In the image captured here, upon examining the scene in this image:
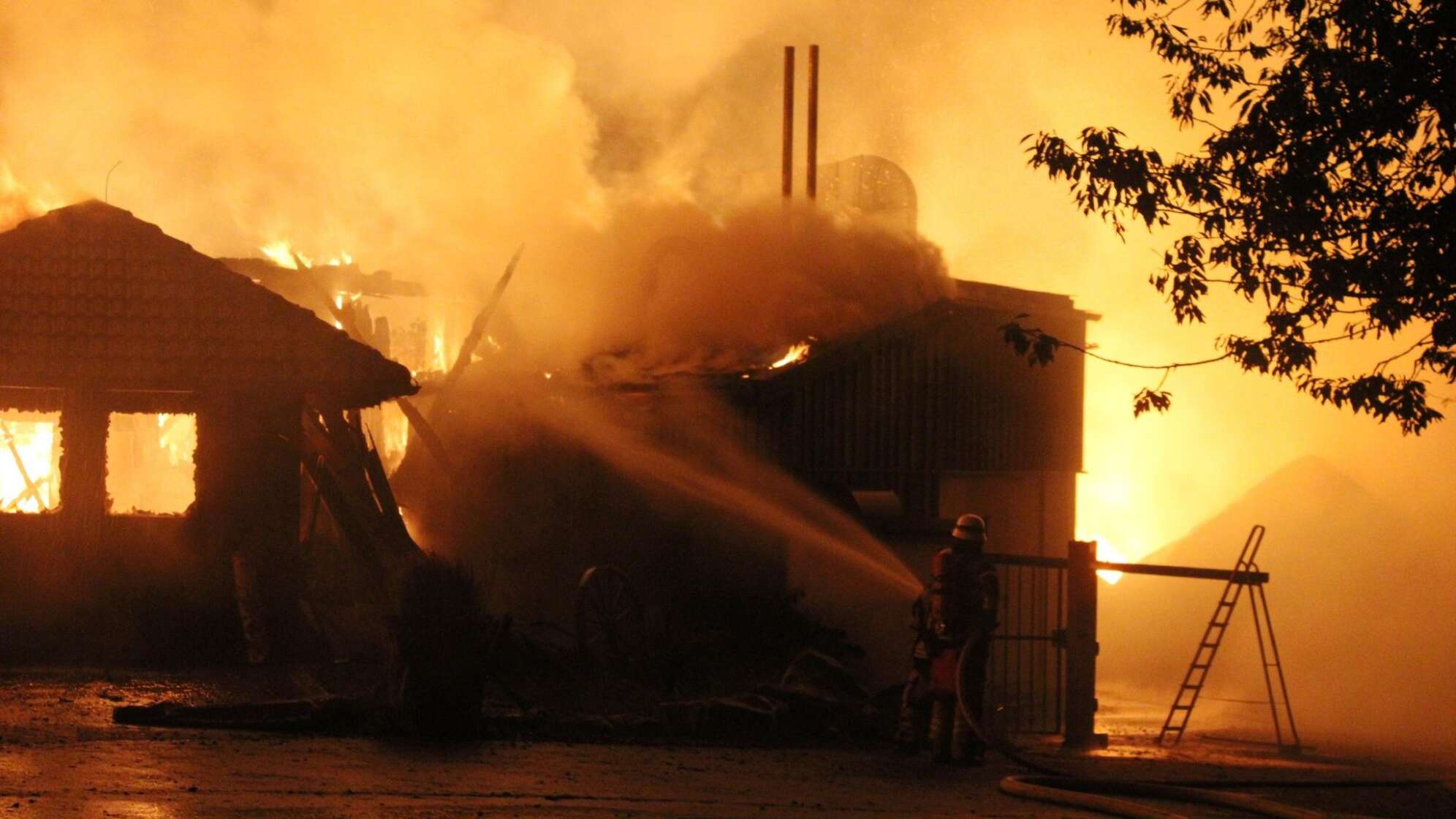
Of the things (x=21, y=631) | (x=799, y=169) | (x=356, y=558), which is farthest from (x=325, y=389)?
(x=799, y=169)

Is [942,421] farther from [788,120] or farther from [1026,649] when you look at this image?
[788,120]

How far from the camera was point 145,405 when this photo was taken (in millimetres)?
14664

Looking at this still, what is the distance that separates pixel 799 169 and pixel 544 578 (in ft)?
44.0

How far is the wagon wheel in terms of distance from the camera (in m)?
15.3

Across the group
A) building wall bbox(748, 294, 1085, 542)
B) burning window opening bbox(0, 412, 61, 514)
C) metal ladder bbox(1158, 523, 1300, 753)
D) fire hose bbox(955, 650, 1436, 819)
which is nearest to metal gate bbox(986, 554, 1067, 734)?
building wall bbox(748, 294, 1085, 542)

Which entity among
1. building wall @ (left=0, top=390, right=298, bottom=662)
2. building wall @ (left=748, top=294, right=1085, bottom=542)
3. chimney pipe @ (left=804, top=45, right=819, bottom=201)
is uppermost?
chimney pipe @ (left=804, top=45, right=819, bottom=201)

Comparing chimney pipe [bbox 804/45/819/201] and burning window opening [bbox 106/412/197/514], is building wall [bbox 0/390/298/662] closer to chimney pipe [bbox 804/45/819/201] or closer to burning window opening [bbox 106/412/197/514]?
burning window opening [bbox 106/412/197/514]

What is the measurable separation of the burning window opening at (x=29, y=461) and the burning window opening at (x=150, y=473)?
0.57 metres

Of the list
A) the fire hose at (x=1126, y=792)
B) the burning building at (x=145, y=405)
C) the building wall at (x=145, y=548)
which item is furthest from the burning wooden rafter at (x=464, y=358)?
the fire hose at (x=1126, y=792)

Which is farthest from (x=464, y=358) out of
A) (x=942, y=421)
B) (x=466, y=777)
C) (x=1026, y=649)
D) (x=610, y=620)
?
(x=466, y=777)

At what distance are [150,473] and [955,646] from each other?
10.6m

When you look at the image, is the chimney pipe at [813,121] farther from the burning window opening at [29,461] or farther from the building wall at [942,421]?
the burning window opening at [29,461]

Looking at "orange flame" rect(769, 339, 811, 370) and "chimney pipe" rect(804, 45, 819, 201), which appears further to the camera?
"chimney pipe" rect(804, 45, 819, 201)

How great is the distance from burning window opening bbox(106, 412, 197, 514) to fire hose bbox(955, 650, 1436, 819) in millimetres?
8701
